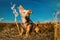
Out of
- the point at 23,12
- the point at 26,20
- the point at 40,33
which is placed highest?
the point at 23,12

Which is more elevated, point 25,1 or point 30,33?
point 25,1

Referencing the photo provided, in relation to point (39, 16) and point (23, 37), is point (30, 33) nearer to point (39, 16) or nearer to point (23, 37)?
point (23, 37)

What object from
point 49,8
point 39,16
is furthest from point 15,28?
point 49,8

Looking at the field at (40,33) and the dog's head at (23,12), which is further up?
the dog's head at (23,12)

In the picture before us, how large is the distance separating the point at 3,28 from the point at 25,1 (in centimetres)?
51

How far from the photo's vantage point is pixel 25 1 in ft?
7.23

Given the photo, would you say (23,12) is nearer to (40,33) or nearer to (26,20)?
(26,20)

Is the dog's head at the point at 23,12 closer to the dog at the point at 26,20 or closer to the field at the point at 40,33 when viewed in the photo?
the dog at the point at 26,20

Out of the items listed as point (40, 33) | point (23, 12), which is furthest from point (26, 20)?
point (40, 33)

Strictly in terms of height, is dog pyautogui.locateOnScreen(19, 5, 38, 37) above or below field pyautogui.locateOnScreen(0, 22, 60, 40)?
above

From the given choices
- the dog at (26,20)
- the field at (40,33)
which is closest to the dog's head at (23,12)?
the dog at (26,20)

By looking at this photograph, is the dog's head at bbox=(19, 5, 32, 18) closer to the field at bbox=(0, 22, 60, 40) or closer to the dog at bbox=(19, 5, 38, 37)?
the dog at bbox=(19, 5, 38, 37)

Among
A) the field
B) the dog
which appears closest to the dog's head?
the dog

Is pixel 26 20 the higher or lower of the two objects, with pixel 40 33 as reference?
higher
